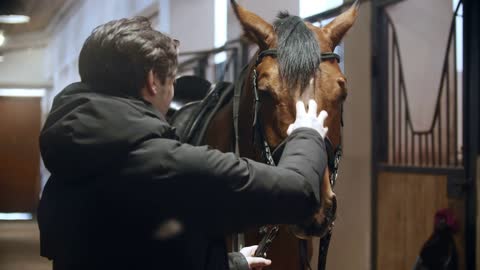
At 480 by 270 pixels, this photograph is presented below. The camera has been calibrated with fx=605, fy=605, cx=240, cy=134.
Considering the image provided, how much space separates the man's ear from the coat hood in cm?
6

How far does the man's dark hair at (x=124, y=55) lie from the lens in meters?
0.83

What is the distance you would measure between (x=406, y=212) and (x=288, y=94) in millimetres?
1481

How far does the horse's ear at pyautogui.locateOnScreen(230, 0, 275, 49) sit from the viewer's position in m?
1.30

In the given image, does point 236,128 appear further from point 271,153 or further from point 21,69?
point 21,69

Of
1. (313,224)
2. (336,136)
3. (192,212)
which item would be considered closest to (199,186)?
(192,212)

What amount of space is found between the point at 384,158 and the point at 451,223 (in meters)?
0.37

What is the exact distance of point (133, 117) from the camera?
783 millimetres

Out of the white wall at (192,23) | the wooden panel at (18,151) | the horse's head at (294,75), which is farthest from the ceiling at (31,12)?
the horse's head at (294,75)

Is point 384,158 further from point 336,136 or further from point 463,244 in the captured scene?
point 336,136

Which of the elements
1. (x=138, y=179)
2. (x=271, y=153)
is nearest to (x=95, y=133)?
(x=138, y=179)

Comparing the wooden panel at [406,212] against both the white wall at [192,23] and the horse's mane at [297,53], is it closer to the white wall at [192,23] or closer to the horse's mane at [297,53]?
the white wall at [192,23]

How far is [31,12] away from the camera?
1534 mm

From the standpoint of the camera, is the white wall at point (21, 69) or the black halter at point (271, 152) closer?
the black halter at point (271, 152)

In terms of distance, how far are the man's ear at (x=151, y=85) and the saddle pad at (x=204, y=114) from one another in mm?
784
